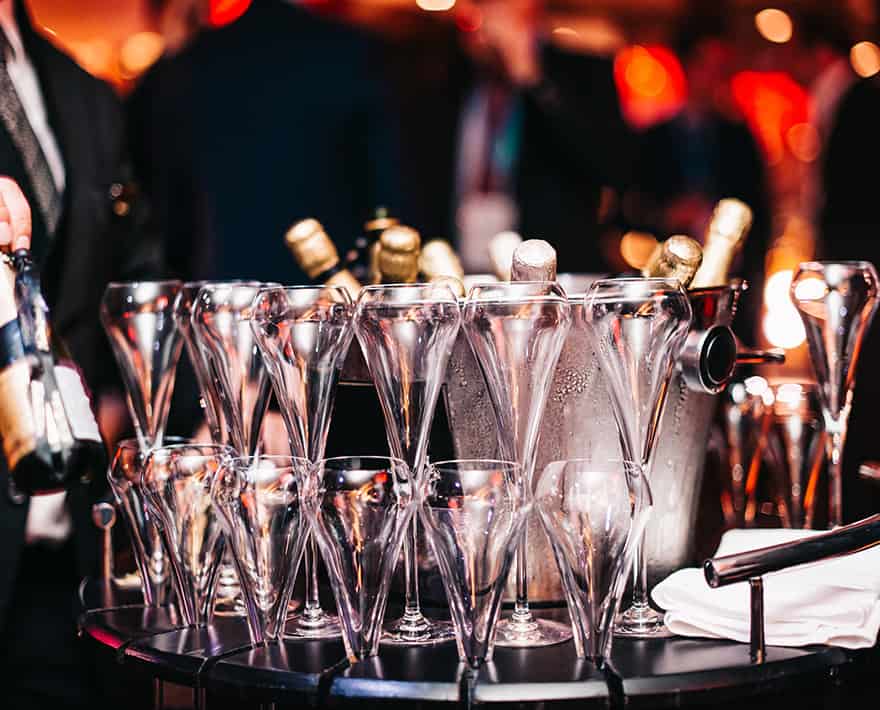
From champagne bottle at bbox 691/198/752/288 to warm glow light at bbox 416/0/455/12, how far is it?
3.51 metres

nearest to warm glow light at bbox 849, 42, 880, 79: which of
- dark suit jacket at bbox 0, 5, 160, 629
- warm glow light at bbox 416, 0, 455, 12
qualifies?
warm glow light at bbox 416, 0, 455, 12

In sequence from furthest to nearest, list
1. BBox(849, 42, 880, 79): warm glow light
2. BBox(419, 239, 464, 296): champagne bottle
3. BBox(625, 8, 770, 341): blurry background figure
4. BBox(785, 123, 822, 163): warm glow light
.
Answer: BBox(785, 123, 822, 163): warm glow light, BBox(625, 8, 770, 341): blurry background figure, BBox(849, 42, 880, 79): warm glow light, BBox(419, 239, 464, 296): champagne bottle

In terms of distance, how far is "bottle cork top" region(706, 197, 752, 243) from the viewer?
1.19 m

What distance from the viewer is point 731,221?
1.20 metres

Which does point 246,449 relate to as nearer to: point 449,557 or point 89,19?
point 449,557

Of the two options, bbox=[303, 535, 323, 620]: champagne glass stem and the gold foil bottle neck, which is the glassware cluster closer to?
bbox=[303, 535, 323, 620]: champagne glass stem

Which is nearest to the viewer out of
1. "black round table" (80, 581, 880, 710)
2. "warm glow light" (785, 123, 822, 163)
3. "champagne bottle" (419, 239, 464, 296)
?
"black round table" (80, 581, 880, 710)

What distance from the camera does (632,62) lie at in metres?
5.14

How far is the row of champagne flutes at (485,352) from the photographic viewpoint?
913 millimetres

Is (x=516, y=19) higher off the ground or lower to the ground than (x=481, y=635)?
higher

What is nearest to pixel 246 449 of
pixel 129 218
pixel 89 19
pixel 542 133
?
pixel 129 218

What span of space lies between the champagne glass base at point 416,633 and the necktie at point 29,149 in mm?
883

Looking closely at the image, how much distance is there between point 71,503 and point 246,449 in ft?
1.62

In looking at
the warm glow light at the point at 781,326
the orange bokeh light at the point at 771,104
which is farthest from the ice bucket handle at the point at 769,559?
the orange bokeh light at the point at 771,104
